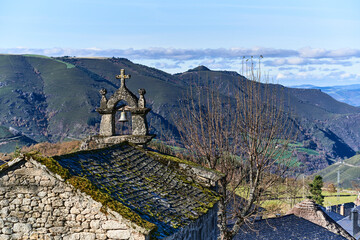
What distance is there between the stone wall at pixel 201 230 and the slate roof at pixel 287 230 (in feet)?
67.4

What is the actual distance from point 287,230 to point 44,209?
30.9 meters

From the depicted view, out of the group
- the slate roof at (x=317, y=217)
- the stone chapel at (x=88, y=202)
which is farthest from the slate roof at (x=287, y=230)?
the stone chapel at (x=88, y=202)

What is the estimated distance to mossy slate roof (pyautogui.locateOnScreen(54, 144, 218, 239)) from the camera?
9.24 metres

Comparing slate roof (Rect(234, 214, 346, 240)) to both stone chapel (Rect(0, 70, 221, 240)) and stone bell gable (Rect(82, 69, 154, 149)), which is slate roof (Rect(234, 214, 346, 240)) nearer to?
stone bell gable (Rect(82, 69, 154, 149))

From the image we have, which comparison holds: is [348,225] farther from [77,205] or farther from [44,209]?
[44,209]

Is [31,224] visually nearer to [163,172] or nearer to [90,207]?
[90,207]

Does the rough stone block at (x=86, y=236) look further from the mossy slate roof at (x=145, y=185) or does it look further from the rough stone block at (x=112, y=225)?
the mossy slate roof at (x=145, y=185)

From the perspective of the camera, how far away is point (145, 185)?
418 inches

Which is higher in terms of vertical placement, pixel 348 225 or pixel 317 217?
pixel 317 217

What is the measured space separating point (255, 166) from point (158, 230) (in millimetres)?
12891

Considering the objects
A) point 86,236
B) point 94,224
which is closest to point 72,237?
point 86,236

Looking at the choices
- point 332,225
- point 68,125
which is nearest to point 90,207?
point 332,225

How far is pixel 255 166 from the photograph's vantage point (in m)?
21.0

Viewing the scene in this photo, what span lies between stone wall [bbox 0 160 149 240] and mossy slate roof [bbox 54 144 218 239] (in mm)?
482
